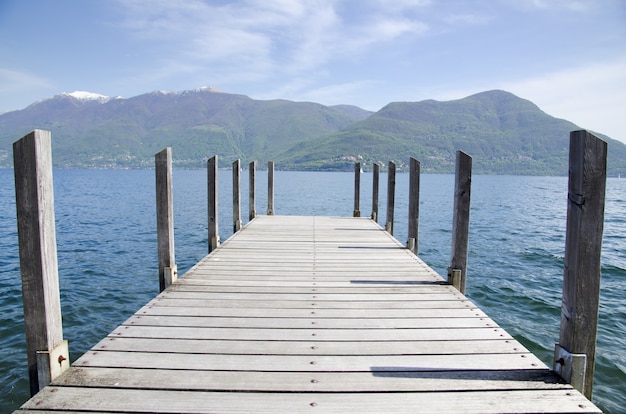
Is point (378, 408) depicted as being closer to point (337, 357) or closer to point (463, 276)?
point (337, 357)

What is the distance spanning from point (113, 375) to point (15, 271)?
440 inches

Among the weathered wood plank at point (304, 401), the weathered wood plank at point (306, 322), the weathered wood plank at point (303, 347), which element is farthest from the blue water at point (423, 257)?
the weathered wood plank at point (304, 401)

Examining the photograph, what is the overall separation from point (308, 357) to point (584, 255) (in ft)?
6.54

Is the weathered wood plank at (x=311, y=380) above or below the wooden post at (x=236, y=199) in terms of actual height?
below

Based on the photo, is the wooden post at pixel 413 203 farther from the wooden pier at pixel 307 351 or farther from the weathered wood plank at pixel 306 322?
the weathered wood plank at pixel 306 322

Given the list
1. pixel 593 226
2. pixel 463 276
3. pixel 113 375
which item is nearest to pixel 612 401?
pixel 463 276

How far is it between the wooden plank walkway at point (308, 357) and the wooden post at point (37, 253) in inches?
7.5

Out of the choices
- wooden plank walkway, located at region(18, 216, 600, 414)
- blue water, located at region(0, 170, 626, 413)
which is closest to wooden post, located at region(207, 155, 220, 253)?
wooden plank walkway, located at region(18, 216, 600, 414)

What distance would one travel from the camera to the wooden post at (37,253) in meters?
2.70

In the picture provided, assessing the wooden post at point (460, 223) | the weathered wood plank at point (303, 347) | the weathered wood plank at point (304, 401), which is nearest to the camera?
the weathered wood plank at point (304, 401)

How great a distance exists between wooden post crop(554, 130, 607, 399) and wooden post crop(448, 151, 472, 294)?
2.12m

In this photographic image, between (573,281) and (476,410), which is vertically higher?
(573,281)

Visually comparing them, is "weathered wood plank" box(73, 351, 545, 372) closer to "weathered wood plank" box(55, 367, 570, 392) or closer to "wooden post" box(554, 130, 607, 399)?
"weathered wood plank" box(55, 367, 570, 392)

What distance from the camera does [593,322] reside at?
2.79 meters
